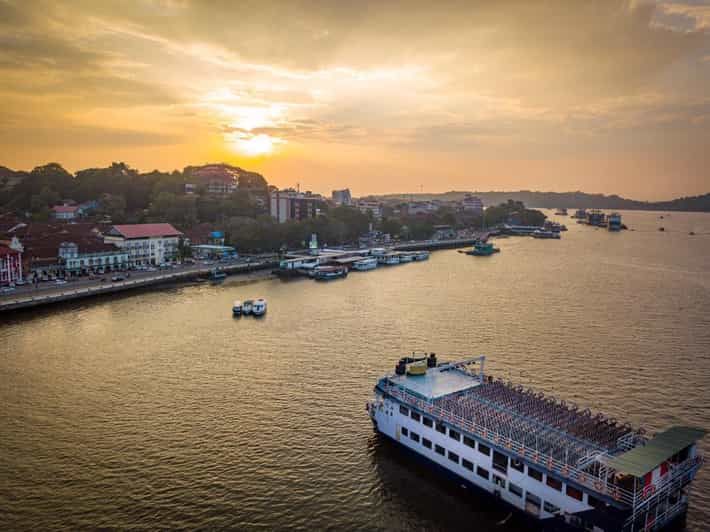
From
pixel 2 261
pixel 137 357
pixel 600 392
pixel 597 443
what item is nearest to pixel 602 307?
pixel 600 392

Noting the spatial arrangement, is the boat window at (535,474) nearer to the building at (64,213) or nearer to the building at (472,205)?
the building at (64,213)

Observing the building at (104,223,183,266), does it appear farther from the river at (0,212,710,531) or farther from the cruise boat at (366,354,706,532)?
the cruise boat at (366,354,706,532)

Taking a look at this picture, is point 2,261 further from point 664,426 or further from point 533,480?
point 664,426

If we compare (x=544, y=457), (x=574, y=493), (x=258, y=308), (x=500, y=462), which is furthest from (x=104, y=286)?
(x=574, y=493)

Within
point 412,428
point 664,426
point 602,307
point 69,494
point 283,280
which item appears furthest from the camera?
point 283,280

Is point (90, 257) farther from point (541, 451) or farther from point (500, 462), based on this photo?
point (541, 451)

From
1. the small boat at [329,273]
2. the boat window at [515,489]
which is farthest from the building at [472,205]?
the boat window at [515,489]
